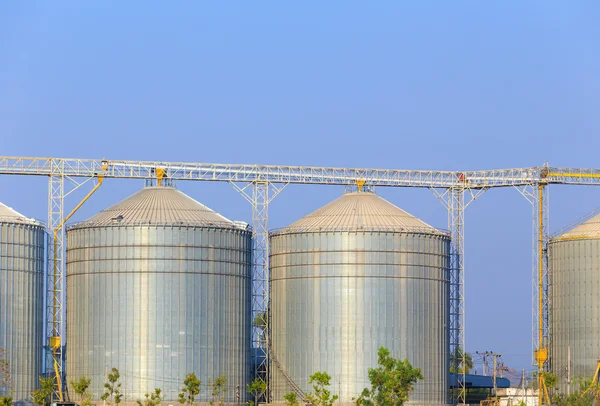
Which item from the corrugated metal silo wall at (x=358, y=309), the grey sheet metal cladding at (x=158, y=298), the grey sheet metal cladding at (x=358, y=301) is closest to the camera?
the grey sheet metal cladding at (x=158, y=298)

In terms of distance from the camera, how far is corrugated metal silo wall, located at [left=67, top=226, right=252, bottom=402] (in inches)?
5792

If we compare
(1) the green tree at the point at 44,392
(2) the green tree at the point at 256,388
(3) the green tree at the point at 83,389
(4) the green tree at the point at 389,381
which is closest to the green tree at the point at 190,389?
(3) the green tree at the point at 83,389

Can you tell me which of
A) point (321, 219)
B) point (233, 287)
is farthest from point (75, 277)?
point (321, 219)

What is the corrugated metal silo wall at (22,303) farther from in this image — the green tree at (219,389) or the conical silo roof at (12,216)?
the green tree at (219,389)

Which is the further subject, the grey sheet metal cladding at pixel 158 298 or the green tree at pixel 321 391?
the grey sheet metal cladding at pixel 158 298

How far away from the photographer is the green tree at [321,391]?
5492 inches

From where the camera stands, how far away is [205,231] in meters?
152

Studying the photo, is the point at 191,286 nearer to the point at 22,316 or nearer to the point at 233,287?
the point at 233,287

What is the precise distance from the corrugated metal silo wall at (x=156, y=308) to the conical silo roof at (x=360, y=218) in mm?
9372

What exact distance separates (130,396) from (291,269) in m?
23.1

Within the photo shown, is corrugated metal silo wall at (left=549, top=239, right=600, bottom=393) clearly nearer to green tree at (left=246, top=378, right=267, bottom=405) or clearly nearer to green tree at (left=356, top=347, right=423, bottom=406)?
green tree at (left=356, top=347, right=423, bottom=406)

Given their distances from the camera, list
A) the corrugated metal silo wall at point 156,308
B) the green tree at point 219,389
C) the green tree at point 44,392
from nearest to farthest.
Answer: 1. the green tree at point 44,392
2. the green tree at point 219,389
3. the corrugated metal silo wall at point 156,308

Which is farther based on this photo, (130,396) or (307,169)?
(307,169)

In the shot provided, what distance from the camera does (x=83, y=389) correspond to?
141 metres
